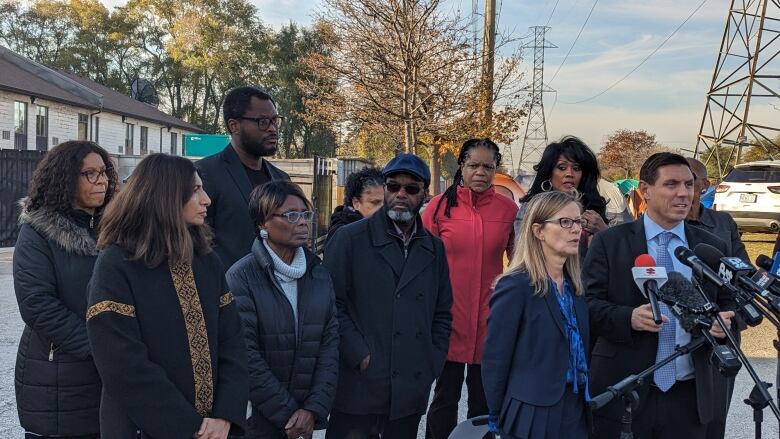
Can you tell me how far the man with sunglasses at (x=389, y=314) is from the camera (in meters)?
3.51

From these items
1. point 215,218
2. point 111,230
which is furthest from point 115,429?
point 215,218

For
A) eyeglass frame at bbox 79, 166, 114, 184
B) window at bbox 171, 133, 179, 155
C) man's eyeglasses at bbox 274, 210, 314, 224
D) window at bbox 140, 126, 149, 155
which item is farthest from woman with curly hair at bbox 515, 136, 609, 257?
window at bbox 171, 133, 179, 155

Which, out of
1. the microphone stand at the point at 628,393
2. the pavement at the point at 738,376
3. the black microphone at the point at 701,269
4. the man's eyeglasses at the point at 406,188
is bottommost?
the pavement at the point at 738,376

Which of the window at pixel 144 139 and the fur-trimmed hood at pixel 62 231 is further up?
the window at pixel 144 139

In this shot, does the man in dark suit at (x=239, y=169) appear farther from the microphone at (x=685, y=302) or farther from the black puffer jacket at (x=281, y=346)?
the microphone at (x=685, y=302)

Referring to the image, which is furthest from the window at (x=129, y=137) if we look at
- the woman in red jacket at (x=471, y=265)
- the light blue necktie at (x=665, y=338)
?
the light blue necktie at (x=665, y=338)

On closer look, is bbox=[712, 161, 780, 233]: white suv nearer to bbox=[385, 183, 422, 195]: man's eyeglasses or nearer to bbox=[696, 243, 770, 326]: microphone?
bbox=[385, 183, 422, 195]: man's eyeglasses

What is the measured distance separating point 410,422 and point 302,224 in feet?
4.07

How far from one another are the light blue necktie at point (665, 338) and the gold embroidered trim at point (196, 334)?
6.53ft

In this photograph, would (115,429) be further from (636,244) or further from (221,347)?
(636,244)

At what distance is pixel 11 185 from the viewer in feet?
55.8

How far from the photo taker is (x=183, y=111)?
4991 cm

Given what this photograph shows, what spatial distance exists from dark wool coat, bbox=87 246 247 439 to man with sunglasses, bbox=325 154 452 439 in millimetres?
861

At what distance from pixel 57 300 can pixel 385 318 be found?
1.59m
